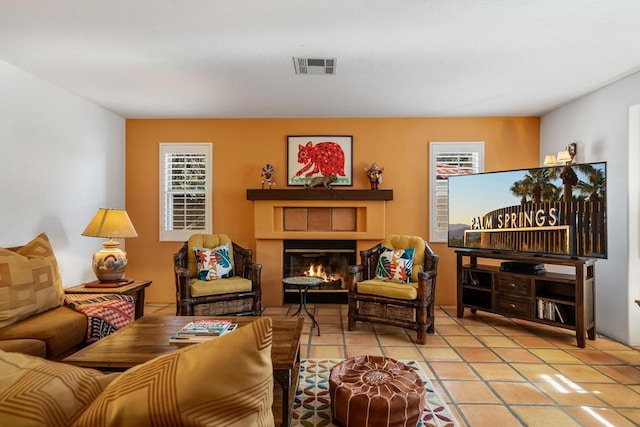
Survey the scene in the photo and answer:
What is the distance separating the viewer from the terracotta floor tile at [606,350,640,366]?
9.57 ft

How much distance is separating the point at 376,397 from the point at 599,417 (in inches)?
57.0

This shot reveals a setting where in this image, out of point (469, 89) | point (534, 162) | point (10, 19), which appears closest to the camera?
point (10, 19)

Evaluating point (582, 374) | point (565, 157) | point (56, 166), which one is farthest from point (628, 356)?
point (56, 166)

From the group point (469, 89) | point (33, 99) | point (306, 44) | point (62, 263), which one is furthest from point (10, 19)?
point (469, 89)

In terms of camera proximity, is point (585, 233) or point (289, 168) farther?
point (289, 168)

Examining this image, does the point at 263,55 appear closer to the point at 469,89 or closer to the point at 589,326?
the point at 469,89

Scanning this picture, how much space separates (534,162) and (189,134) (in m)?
4.63

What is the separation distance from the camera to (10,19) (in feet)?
7.77

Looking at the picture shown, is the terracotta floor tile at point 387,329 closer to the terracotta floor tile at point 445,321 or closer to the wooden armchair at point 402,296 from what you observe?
the wooden armchair at point 402,296

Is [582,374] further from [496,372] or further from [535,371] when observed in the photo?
[496,372]

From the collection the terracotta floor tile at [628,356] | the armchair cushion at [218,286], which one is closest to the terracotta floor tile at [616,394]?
the terracotta floor tile at [628,356]

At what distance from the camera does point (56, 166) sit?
3.56 meters

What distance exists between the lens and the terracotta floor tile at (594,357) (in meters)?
2.89

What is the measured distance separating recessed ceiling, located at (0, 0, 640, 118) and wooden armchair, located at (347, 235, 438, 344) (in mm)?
1780
